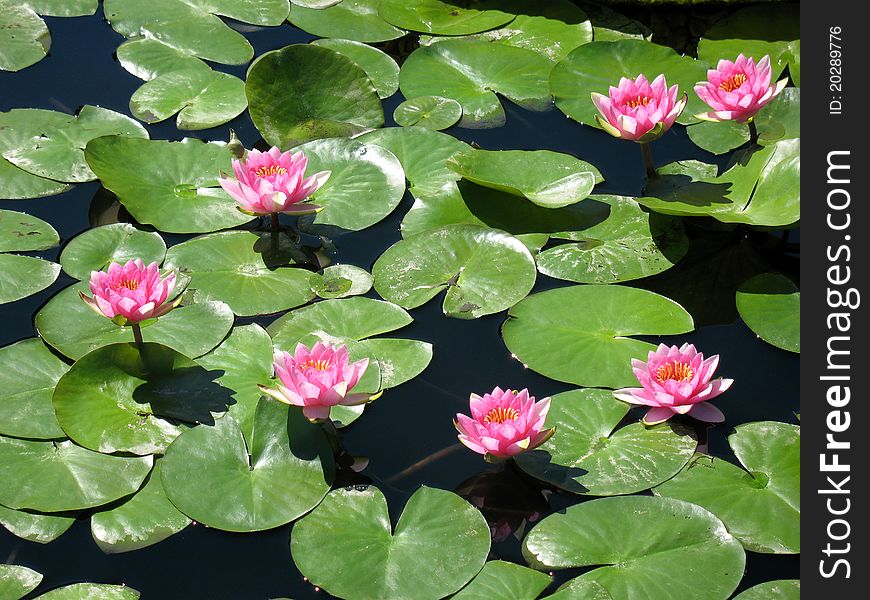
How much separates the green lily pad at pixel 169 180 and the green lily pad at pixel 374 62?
867 mm

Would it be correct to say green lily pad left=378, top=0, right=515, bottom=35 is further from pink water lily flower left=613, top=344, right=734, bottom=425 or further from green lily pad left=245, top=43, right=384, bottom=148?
pink water lily flower left=613, top=344, right=734, bottom=425

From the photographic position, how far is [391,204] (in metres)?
3.63

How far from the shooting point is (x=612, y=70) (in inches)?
167

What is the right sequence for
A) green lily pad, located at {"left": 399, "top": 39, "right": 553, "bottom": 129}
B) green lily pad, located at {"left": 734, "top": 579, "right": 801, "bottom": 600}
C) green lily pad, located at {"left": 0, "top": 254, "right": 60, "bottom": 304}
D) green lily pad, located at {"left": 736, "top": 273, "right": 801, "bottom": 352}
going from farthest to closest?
1. green lily pad, located at {"left": 399, "top": 39, "right": 553, "bottom": 129}
2. green lily pad, located at {"left": 0, "top": 254, "right": 60, "bottom": 304}
3. green lily pad, located at {"left": 736, "top": 273, "right": 801, "bottom": 352}
4. green lily pad, located at {"left": 734, "top": 579, "right": 801, "bottom": 600}

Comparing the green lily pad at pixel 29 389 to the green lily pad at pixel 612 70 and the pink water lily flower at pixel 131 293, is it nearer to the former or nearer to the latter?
the pink water lily flower at pixel 131 293

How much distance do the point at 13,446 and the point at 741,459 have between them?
2107 mm

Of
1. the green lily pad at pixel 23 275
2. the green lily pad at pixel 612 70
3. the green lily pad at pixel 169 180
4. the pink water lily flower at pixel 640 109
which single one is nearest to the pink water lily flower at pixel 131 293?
the green lily pad at pixel 23 275

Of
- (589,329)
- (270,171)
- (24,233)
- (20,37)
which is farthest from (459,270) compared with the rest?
(20,37)

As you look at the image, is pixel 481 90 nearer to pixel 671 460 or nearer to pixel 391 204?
pixel 391 204

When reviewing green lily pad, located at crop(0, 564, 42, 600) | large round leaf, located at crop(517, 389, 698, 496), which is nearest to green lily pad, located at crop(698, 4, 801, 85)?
large round leaf, located at crop(517, 389, 698, 496)

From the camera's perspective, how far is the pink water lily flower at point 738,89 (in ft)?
11.7

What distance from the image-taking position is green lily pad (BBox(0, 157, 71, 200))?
3689 millimetres

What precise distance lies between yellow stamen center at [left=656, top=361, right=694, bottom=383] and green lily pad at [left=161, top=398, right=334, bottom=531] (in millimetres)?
995

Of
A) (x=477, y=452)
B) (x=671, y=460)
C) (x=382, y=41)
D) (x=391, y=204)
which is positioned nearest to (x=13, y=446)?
(x=477, y=452)
